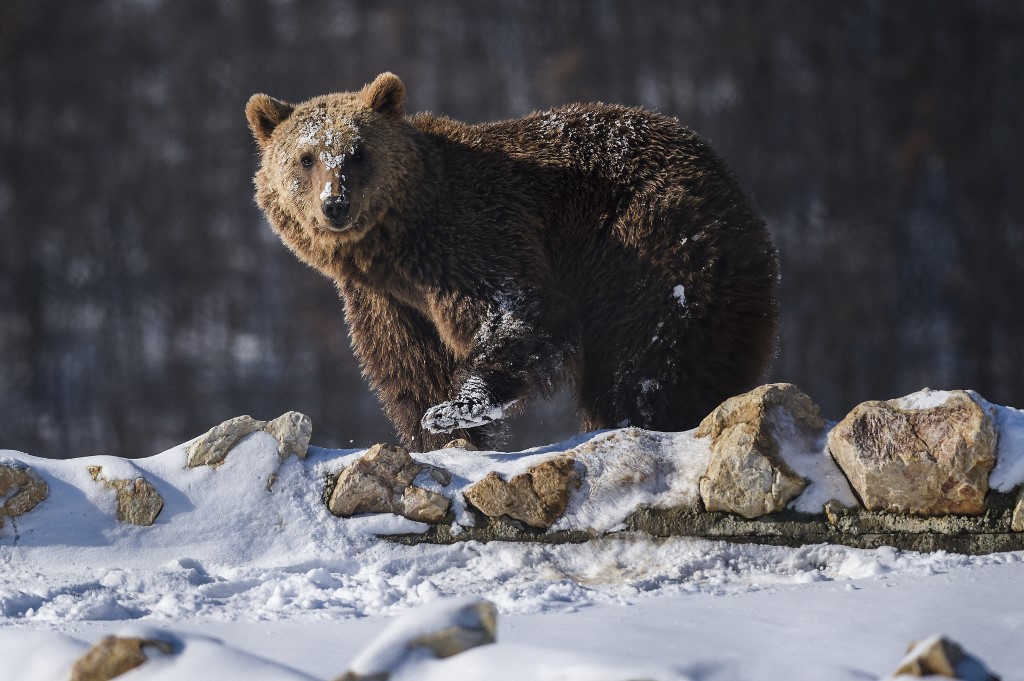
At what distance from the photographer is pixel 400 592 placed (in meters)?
3.54

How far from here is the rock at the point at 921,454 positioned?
3732 millimetres

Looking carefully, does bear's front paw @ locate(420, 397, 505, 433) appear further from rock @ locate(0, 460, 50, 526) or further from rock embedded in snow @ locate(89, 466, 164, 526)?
rock @ locate(0, 460, 50, 526)

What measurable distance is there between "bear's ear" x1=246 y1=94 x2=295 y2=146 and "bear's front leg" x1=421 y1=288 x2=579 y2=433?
1.33 metres

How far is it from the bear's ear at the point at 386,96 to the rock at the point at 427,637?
3.47 m

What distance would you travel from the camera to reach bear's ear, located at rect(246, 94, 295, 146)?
5.57 meters

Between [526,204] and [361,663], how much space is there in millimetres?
3274

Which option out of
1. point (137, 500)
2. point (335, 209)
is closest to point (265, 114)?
point (335, 209)

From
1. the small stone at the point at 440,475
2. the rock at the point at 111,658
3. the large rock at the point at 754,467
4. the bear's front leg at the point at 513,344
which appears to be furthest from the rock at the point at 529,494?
the rock at the point at 111,658

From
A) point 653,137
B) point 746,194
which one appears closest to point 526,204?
point 653,137

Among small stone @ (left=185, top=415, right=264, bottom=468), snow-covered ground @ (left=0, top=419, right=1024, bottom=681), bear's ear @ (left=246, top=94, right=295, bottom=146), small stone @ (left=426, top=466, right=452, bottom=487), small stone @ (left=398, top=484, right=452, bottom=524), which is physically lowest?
snow-covered ground @ (left=0, top=419, right=1024, bottom=681)

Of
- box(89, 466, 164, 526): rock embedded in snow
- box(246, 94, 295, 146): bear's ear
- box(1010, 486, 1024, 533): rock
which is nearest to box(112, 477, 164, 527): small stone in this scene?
box(89, 466, 164, 526): rock embedded in snow

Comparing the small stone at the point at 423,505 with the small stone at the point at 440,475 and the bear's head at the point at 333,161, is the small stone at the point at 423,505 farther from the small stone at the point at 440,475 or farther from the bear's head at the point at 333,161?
the bear's head at the point at 333,161

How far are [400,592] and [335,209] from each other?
210cm

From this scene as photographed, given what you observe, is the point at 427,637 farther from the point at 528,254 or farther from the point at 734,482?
the point at 528,254
